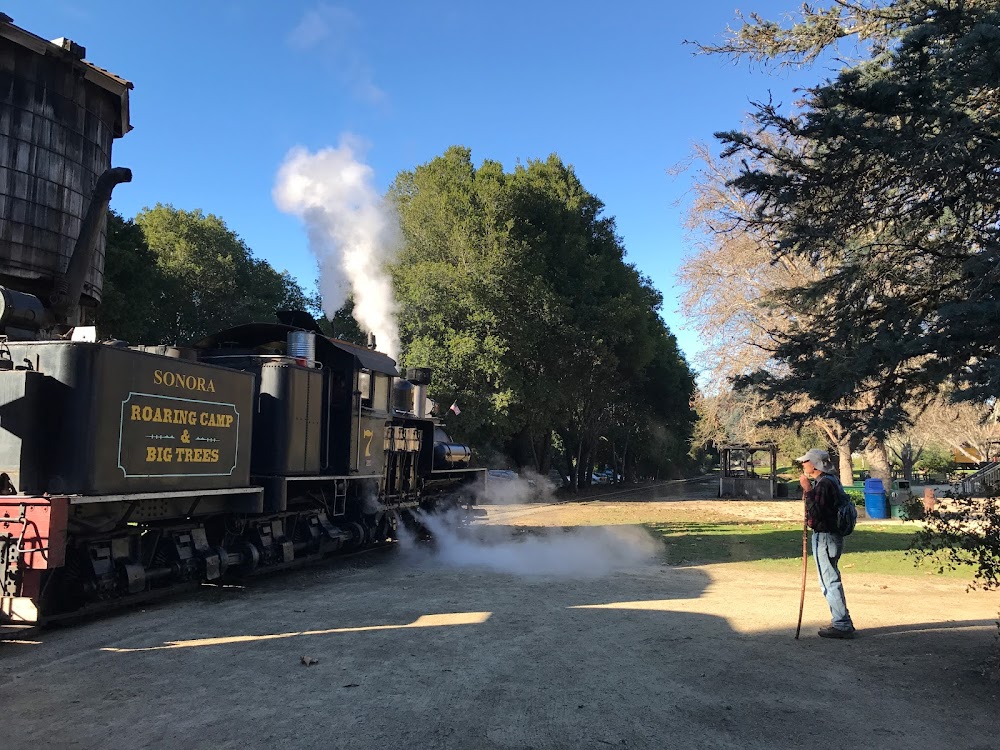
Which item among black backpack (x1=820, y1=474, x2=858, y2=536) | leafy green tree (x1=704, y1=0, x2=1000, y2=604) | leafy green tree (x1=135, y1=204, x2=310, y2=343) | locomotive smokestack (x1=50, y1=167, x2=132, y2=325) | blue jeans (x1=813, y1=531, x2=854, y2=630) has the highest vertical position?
leafy green tree (x1=135, y1=204, x2=310, y2=343)

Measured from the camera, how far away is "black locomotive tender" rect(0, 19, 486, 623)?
6070mm

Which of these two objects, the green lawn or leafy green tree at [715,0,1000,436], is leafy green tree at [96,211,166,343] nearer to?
the green lawn

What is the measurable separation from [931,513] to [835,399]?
3.55 feet

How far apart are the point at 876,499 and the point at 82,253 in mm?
22200

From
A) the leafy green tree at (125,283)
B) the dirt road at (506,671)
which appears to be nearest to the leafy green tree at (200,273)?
the leafy green tree at (125,283)

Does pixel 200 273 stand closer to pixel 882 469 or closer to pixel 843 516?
pixel 882 469

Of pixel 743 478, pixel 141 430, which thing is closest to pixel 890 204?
pixel 141 430

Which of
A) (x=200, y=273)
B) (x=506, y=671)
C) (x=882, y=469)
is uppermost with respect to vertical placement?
(x=200, y=273)

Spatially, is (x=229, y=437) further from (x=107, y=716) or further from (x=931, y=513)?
(x=931, y=513)

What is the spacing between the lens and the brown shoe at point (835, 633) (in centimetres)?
622

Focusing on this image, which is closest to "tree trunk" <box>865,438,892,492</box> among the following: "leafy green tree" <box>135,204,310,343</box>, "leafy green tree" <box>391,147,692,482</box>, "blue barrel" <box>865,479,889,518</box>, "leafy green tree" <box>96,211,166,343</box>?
"blue barrel" <box>865,479,889,518</box>

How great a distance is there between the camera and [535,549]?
12750 millimetres

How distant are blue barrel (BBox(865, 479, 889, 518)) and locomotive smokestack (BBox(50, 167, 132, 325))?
2130cm

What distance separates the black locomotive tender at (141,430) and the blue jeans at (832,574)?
6.23 m
